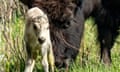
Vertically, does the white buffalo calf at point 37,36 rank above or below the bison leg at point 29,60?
above

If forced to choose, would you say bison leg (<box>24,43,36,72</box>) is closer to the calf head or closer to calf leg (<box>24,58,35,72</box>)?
calf leg (<box>24,58,35,72</box>)

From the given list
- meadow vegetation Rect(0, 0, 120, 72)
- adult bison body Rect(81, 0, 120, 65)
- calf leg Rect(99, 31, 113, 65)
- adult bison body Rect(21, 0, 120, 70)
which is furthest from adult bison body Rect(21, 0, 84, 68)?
calf leg Rect(99, 31, 113, 65)

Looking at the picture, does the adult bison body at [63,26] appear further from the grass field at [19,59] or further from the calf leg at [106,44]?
the calf leg at [106,44]

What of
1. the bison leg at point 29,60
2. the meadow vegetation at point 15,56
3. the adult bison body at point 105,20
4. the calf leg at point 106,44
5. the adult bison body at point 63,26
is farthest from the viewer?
the calf leg at point 106,44

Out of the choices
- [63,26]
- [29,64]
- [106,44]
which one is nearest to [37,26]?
[29,64]

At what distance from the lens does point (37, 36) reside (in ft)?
8.97

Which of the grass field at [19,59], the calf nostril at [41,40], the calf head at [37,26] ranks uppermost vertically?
the calf head at [37,26]

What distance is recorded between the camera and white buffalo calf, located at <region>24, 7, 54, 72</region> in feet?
8.94

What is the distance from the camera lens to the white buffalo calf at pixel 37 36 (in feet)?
8.94

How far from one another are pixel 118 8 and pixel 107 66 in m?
0.53

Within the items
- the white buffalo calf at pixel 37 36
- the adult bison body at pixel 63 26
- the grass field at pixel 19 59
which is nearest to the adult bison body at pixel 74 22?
the adult bison body at pixel 63 26

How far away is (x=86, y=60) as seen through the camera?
404 centimetres

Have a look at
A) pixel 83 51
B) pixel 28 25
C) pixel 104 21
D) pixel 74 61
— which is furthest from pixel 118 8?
pixel 28 25

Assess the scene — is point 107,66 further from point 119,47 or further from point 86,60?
point 119,47
